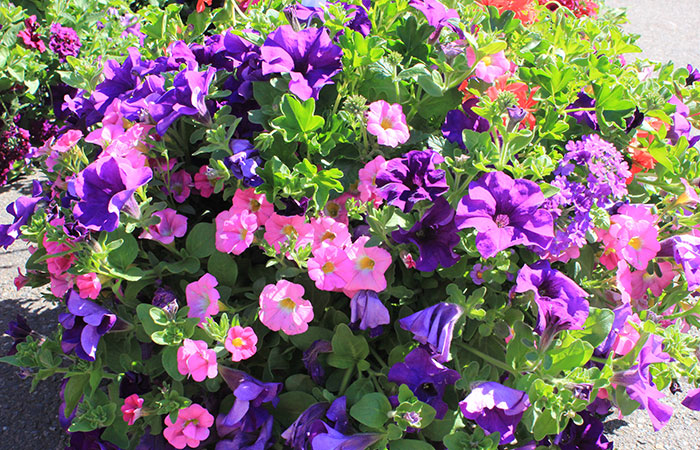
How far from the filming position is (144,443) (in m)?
1.68

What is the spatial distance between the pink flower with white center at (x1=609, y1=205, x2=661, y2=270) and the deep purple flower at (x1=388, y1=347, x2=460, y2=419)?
0.57 meters

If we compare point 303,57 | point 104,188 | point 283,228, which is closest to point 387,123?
point 303,57

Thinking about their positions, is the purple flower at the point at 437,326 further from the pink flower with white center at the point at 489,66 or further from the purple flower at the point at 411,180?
the pink flower with white center at the point at 489,66

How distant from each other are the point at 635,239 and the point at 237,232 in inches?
43.0

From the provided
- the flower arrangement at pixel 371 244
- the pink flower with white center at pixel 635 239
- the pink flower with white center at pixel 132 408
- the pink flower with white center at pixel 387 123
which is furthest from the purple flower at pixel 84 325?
the pink flower with white center at pixel 635 239

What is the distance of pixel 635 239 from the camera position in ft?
5.29

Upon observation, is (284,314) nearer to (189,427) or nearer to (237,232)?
(237,232)

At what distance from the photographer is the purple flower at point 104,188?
4.83 ft

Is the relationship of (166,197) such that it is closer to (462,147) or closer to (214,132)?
(214,132)

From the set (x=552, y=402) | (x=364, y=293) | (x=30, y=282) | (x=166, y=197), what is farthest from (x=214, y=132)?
(x=552, y=402)

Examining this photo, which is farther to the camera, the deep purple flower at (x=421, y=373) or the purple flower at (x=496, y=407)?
the deep purple flower at (x=421, y=373)

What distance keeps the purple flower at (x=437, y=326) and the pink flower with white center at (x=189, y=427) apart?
58cm

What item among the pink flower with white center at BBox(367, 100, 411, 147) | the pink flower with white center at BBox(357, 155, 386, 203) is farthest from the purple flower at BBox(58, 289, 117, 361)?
the pink flower with white center at BBox(367, 100, 411, 147)

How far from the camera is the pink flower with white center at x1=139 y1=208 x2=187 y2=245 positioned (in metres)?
1.65
